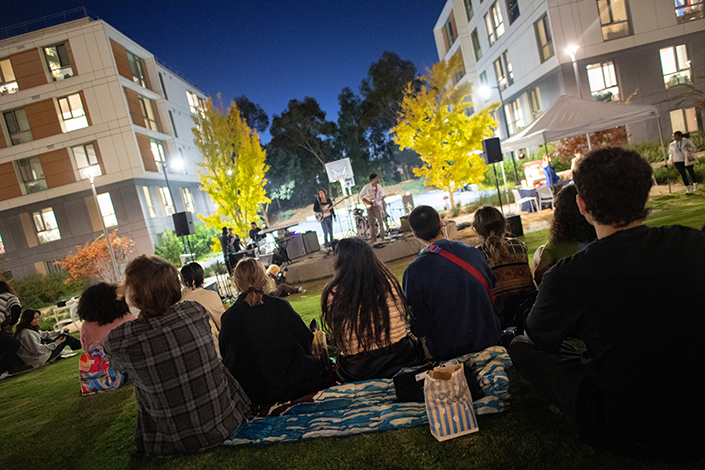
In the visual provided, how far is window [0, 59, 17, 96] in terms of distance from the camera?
1981 centimetres

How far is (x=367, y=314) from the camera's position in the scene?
10.2 feet

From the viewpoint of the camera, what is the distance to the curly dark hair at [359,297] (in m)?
3.10

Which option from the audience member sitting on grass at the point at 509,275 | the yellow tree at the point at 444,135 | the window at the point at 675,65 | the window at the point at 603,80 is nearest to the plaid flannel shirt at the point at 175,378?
the audience member sitting on grass at the point at 509,275

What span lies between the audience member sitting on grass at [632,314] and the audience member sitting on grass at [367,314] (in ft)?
4.48

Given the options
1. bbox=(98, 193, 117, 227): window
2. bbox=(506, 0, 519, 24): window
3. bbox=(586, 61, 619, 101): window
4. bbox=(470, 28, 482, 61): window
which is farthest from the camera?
bbox=(470, 28, 482, 61): window

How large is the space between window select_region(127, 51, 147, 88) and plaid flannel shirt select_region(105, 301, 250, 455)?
23.1 metres

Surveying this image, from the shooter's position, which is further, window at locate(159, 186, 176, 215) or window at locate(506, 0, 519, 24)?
window at locate(159, 186, 176, 215)

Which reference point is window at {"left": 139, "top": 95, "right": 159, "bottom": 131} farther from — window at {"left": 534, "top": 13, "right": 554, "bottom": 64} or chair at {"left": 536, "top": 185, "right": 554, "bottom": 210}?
window at {"left": 534, "top": 13, "right": 554, "bottom": 64}

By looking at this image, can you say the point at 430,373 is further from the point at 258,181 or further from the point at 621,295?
the point at 258,181

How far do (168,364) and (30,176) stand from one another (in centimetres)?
2299

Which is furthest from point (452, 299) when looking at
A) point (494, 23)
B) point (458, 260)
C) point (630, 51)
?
point (494, 23)

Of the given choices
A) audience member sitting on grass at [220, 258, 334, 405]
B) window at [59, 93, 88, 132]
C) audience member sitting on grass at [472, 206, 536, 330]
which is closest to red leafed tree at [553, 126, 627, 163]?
audience member sitting on grass at [472, 206, 536, 330]

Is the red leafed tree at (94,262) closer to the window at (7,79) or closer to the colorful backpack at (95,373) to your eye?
the window at (7,79)

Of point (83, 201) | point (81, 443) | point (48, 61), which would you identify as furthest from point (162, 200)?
point (81, 443)
